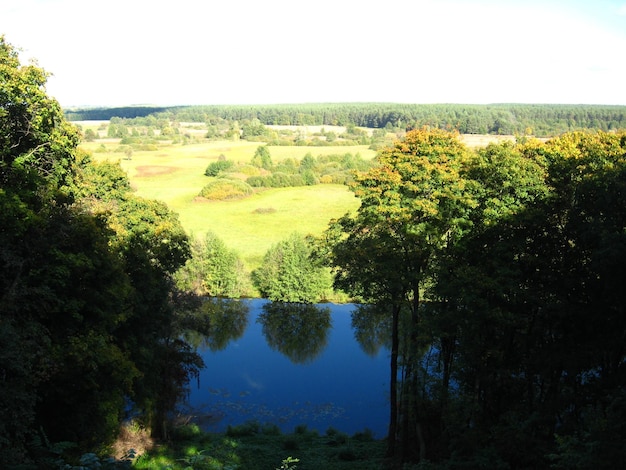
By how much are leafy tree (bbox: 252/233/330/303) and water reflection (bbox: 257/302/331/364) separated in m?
0.94

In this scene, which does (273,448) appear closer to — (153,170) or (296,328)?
(296,328)

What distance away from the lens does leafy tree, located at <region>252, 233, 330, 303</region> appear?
158 feet

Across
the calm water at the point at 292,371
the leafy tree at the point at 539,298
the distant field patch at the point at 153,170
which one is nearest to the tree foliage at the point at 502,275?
the leafy tree at the point at 539,298

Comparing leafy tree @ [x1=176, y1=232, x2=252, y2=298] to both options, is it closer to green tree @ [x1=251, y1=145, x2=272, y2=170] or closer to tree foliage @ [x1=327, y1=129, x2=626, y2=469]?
Answer: tree foliage @ [x1=327, y1=129, x2=626, y2=469]

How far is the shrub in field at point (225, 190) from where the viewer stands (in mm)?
85312

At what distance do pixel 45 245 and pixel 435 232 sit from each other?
1275 cm

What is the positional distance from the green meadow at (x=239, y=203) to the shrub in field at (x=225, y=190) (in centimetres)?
139

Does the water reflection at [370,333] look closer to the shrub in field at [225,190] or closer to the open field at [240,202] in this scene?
the open field at [240,202]

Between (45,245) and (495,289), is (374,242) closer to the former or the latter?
(495,289)

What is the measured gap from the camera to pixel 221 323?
45.2m

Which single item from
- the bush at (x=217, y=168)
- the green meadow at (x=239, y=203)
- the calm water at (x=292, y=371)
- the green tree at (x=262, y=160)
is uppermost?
the green tree at (x=262, y=160)

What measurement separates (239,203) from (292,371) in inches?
1951

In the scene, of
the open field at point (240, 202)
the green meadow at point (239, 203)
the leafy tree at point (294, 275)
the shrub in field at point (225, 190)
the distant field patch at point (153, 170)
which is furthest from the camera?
the distant field patch at point (153, 170)

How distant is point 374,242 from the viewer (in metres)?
19.0
